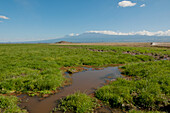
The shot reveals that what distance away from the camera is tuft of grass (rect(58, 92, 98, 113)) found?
6.24 meters

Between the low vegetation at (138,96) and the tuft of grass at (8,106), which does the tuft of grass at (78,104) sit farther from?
the tuft of grass at (8,106)

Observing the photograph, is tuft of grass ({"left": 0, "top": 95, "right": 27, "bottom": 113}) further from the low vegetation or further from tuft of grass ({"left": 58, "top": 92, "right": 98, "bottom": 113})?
the low vegetation

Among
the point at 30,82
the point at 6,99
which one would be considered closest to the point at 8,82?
the point at 30,82

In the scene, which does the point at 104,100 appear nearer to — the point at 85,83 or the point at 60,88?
the point at 85,83

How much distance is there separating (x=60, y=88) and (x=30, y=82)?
283 centimetres

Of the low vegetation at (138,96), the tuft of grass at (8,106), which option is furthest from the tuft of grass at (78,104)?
the tuft of grass at (8,106)

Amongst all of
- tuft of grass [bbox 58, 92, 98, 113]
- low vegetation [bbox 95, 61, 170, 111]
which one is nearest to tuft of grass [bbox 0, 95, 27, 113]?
tuft of grass [bbox 58, 92, 98, 113]

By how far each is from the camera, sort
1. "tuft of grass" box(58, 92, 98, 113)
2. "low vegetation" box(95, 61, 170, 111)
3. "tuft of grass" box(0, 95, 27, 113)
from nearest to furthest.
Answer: "tuft of grass" box(0, 95, 27, 113), "tuft of grass" box(58, 92, 98, 113), "low vegetation" box(95, 61, 170, 111)

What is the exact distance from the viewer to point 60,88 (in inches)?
358

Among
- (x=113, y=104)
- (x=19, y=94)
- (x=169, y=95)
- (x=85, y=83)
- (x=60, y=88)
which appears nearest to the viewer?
(x=113, y=104)

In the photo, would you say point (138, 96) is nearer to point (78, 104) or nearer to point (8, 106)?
point (78, 104)

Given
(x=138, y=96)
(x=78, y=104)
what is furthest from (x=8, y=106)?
(x=138, y=96)

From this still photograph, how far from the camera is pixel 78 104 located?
6457 millimetres

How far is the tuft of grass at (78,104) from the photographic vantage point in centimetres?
624
